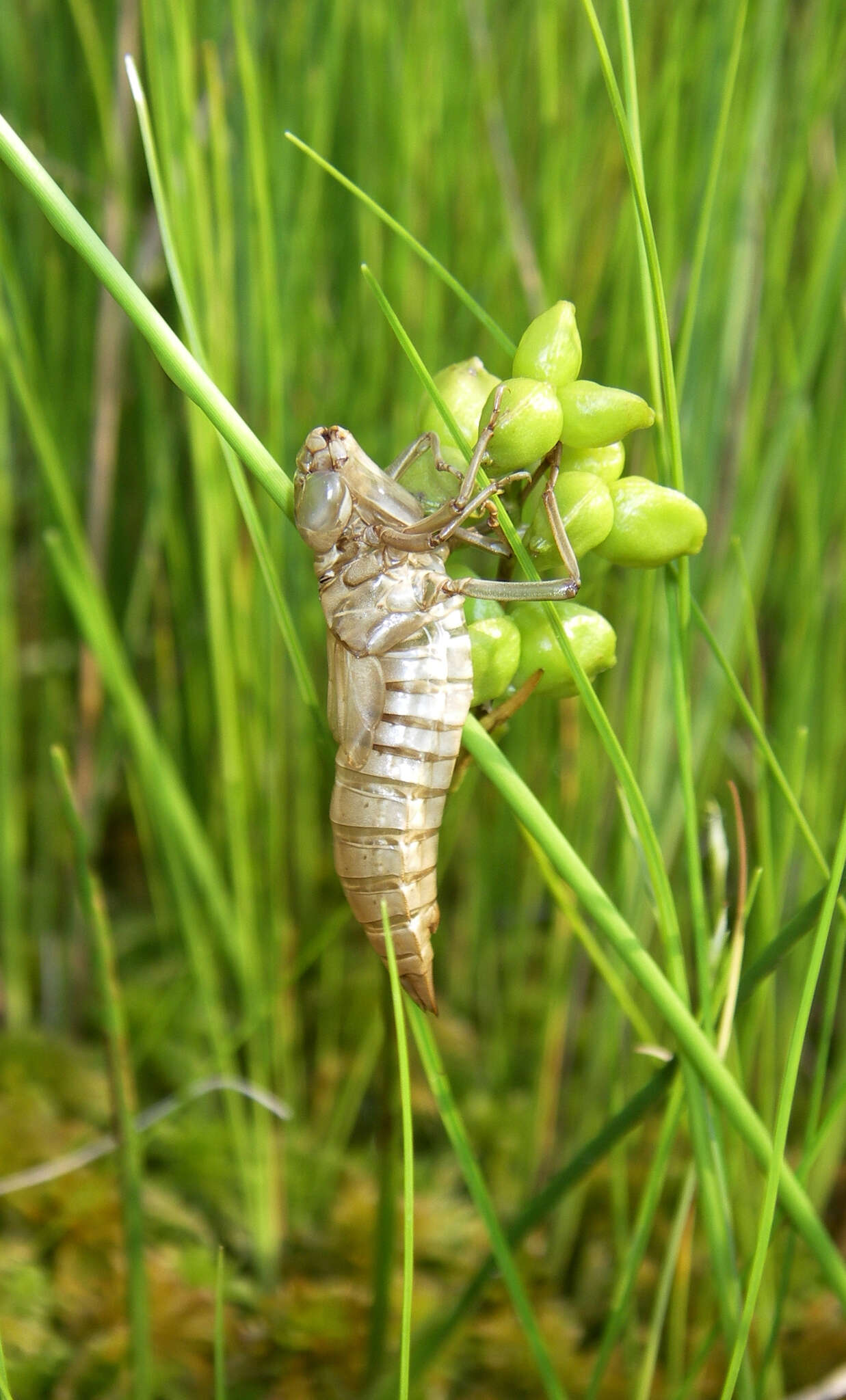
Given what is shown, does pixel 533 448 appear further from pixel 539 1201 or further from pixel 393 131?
pixel 393 131

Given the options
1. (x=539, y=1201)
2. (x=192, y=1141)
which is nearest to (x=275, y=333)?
(x=539, y=1201)

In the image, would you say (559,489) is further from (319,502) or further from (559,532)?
(319,502)

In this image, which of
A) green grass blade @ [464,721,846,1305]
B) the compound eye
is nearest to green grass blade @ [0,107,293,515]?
the compound eye

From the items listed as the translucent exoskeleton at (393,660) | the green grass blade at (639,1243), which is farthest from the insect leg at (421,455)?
the green grass blade at (639,1243)

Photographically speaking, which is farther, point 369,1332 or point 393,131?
point 393,131

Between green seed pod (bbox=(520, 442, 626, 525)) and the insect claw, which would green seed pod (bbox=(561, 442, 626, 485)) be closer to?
green seed pod (bbox=(520, 442, 626, 525))

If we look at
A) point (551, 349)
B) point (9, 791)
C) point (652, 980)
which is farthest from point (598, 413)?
point (9, 791)
